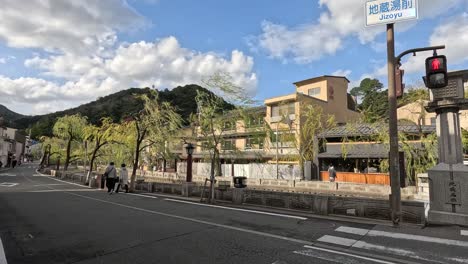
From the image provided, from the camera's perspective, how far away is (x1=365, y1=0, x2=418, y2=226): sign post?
8.87 metres

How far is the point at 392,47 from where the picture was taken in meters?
9.54

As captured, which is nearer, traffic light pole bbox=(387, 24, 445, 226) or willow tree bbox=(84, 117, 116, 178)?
traffic light pole bbox=(387, 24, 445, 226)

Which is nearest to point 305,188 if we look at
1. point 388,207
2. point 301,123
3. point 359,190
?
point 359,190

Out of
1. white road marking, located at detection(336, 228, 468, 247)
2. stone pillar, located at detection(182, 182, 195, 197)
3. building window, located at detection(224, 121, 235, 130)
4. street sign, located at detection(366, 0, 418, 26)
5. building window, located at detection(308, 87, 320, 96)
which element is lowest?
white road marking, located at detection(336, 228, 468, 247)

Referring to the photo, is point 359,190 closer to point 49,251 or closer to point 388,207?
point 388,207

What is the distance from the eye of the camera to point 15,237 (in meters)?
7.69

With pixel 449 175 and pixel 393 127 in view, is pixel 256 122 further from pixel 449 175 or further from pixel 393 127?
pixel 449 175

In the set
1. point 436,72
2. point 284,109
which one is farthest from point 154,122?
point 284,109

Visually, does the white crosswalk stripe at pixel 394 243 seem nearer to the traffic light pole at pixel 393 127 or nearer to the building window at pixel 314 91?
the traffic light pole at pixel 393 127

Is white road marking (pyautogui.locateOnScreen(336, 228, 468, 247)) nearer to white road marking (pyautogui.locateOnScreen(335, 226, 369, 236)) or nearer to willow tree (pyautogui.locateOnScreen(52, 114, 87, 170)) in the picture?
white road marking (pyautogui.locateOnScreen(335, 226, 369, 236))

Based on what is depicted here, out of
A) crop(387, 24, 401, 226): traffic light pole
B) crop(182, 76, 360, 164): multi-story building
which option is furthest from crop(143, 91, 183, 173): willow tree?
crop(387, 24, 401, 226): traffic light pole

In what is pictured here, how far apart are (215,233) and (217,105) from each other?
1406cm

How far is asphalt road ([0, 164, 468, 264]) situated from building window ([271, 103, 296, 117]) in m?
31.1

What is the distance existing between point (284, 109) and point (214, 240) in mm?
35560
